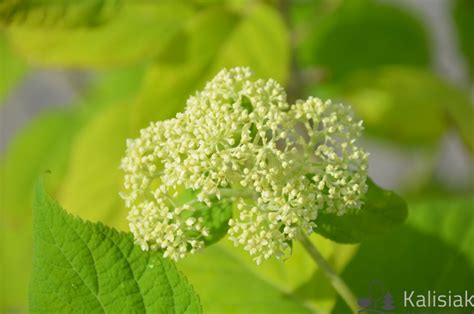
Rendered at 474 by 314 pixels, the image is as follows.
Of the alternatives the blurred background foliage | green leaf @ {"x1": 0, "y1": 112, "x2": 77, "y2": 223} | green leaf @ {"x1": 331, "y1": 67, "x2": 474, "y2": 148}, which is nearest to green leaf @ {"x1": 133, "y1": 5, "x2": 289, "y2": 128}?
the blurred background foliage

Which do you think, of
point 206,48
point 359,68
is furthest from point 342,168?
point 359,68

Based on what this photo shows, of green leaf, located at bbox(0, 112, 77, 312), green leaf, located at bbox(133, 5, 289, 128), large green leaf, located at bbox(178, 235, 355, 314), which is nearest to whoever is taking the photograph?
large green leaf, located at bbox(178, 235, 355, 314)

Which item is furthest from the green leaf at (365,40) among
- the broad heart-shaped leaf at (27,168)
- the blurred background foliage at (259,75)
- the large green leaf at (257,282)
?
the large green leaf at (257,282)

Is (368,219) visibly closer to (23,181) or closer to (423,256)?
(423,256)

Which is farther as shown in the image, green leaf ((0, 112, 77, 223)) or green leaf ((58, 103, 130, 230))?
green leaf ((0, 112, 77, 223))

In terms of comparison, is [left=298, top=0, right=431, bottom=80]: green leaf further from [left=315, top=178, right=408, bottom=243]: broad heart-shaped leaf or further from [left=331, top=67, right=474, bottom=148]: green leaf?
[left=315, top=178, right=408, bottom=243]: broad heart-shaped leaf

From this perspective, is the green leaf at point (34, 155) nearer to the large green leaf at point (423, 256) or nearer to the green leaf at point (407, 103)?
the green leaf at point (407, 103)

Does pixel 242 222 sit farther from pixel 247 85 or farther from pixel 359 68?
pixel 359 68
